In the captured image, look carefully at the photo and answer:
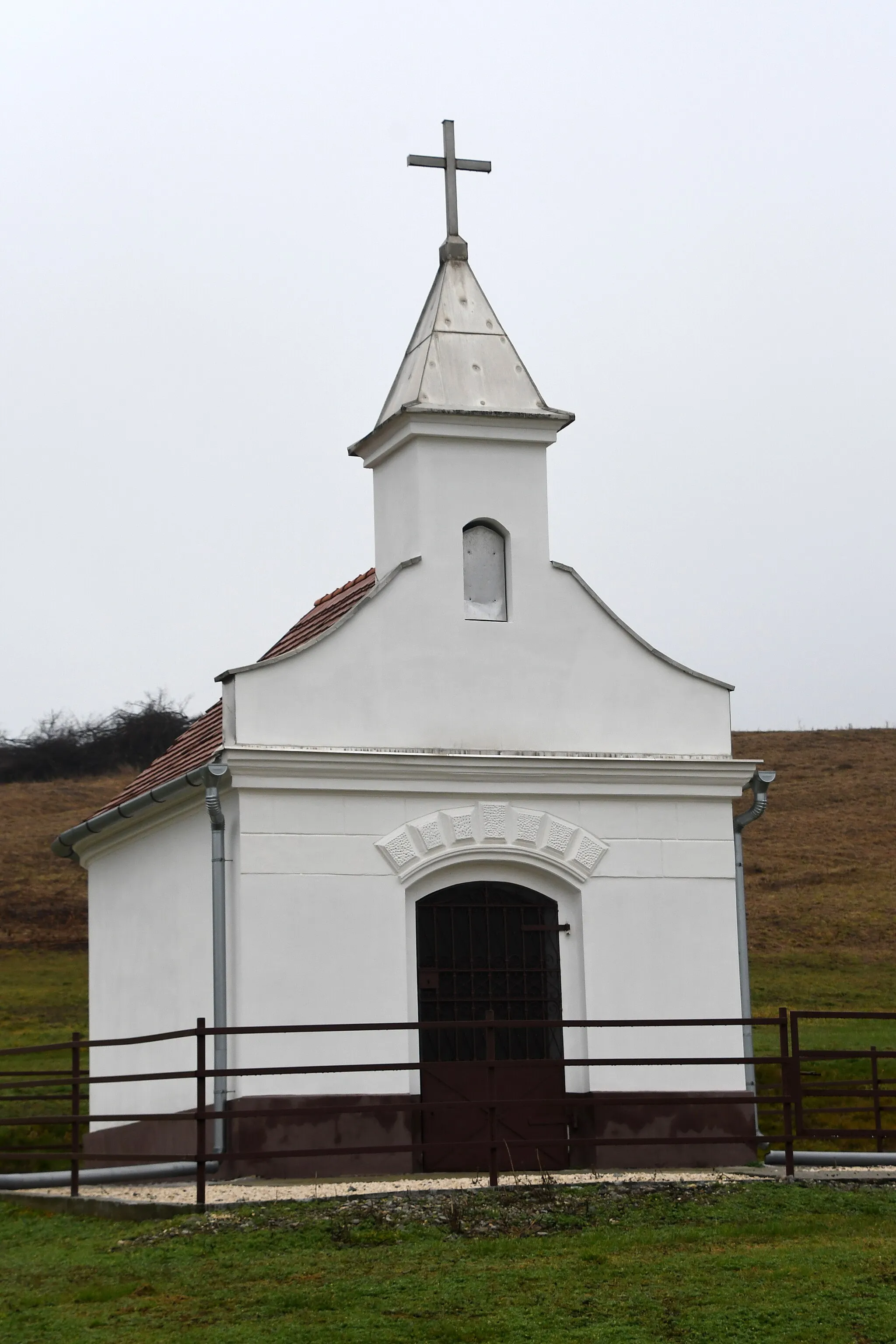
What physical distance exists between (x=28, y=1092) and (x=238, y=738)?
14.5 metres

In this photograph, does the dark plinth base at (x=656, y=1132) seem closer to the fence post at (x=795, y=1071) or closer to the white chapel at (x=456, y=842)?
the white chapel at (x=456, y=842)

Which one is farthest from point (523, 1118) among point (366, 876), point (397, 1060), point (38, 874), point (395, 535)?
point (38, 874)

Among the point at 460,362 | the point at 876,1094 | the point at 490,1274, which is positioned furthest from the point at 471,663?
the point at 490,1274

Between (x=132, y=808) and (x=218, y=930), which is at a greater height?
(x=132, y=808)

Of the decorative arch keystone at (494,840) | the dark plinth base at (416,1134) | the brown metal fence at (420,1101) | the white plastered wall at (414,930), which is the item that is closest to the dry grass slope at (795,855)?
the white plastered wall at (414,930)

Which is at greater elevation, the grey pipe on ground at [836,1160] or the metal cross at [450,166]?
the metal cross at [450,166]

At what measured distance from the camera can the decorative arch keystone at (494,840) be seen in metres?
15.1

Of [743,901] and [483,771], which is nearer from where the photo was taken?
[483,771]

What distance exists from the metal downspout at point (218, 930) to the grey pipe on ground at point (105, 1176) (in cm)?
33

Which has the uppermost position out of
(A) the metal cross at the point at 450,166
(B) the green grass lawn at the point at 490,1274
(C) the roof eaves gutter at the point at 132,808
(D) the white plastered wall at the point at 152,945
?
(A) the metal cross at the point at 450,166

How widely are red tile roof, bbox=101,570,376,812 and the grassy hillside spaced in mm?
11659

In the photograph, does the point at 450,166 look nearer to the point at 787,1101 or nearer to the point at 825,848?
the point at 787,1101

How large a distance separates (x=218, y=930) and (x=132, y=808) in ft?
6.60

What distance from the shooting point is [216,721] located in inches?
728
